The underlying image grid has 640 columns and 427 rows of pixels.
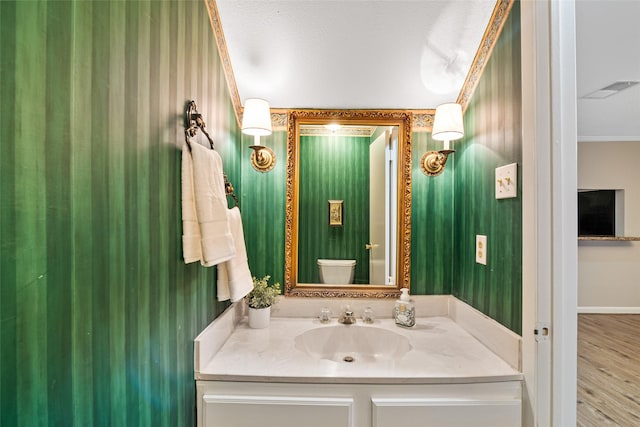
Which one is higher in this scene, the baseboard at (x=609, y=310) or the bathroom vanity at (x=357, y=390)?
the bathroom vanity at (x=357, y=390)

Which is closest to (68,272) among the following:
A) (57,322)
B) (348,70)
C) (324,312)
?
(57,322)

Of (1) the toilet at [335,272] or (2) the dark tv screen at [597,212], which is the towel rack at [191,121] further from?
(2) the dark tv screen at [597,212]

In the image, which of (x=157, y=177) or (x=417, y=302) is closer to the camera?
(x=157, y=177)

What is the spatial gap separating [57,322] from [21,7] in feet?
1.56

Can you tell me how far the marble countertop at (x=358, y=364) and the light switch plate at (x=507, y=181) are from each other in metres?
0.61

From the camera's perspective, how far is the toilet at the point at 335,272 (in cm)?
159

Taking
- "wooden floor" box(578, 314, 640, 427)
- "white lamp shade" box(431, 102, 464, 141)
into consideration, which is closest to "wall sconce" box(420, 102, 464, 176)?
"white lamp shade" box(431, 102, 464, 141)

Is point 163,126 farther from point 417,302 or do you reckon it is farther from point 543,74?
point 417,302

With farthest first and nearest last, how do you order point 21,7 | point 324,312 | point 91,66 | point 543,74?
point 324,312
point 543,74
point 91,66
point 21,7

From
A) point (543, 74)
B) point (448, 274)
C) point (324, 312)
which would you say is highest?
point (543, 74)

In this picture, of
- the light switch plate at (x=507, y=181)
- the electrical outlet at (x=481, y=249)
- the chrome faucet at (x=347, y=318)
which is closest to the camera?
the light switch plate at (x=507, y=181)

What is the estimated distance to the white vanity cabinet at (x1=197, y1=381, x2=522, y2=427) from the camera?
0.96 meters

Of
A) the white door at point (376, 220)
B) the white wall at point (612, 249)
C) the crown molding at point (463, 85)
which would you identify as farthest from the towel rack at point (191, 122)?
the white wall at point (612, 249)

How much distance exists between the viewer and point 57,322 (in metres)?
0.48
